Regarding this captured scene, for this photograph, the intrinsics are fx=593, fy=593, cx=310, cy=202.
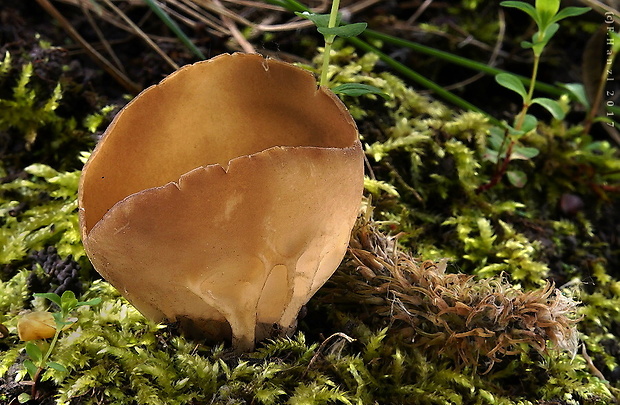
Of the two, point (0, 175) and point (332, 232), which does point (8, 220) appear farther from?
point (332, 232)

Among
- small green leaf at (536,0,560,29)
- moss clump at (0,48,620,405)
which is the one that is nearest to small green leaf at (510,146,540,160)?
moss clump at (0,48,620,405)

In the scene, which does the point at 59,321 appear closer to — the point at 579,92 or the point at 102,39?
the point at 102,39

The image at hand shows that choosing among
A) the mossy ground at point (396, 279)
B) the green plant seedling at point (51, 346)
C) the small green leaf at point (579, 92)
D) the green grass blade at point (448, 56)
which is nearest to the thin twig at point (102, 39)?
the mossy ground at point (396, 279)

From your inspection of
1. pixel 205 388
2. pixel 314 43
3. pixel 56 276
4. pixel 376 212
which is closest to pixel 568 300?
pixel 376 212

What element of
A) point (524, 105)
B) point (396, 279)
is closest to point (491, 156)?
point (524, 105)

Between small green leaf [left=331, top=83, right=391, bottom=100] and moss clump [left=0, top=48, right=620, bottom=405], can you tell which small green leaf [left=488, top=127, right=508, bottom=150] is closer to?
moss clump [left=0, top=48, right=620, bottom=405]

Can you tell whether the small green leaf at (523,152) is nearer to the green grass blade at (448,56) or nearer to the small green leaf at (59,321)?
the green grass blade at (448,56)

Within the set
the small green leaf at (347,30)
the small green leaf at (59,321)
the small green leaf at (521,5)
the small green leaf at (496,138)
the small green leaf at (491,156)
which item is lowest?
the small green leaf at (491,156)
